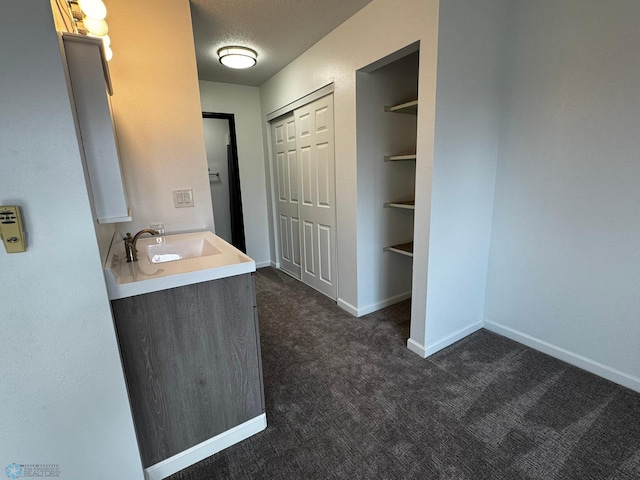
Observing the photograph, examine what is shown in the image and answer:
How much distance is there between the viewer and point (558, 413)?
1.56 m

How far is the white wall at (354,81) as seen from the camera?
175 cm

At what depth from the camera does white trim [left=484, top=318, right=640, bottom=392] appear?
173 centimetres

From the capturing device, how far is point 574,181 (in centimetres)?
180

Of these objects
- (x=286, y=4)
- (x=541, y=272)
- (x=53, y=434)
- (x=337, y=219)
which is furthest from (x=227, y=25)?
(x=541, y=272)

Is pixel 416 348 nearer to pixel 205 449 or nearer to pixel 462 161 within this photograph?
pixel 462 161

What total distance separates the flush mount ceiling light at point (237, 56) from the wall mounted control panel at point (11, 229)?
231 centimetres

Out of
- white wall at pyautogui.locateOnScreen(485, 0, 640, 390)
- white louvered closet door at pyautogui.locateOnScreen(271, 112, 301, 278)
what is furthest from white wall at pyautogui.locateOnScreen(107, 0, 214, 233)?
white wall at pyautogui.locateOnScreen(485, 0, 640, 390)

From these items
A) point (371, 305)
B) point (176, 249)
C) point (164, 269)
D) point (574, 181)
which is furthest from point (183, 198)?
point (574, 181)

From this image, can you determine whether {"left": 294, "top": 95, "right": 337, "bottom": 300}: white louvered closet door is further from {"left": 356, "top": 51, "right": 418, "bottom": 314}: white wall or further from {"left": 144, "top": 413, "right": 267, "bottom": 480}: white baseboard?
{"left": 144, "top": 413, "right": 267, "bottom": 480}: white baseboard

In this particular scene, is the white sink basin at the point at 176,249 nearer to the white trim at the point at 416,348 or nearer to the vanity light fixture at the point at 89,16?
the vanity light fixture at the point at 89,16

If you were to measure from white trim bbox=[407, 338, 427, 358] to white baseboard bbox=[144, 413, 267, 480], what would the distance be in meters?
1.15

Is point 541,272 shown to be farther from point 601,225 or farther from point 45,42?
point 45,42

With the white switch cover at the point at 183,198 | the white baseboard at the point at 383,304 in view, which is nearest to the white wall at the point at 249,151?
the white switch cover at the point at 183,198

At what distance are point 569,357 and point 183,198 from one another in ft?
9.26
